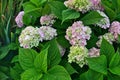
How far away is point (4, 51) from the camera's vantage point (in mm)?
1796

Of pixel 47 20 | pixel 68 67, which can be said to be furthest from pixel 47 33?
pixel 68 67

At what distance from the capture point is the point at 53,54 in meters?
1.45

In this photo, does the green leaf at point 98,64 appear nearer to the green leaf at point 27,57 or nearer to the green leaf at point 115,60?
the green leaf at point 115,60

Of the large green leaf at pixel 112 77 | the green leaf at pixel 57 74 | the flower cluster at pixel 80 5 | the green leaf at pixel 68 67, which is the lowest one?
the large green leaf at pixel 112 77

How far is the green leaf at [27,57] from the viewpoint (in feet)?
4.69

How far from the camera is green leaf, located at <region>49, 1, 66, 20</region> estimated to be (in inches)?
60.9

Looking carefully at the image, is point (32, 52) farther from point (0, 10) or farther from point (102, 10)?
point (0, 10)

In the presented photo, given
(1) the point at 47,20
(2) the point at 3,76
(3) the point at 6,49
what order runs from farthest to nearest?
1. (3) the point at 6,49
2. (2) the point at 3,76
3. (1) the point at 47,20

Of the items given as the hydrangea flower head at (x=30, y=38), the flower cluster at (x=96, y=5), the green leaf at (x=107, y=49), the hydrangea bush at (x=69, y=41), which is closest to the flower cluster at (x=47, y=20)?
the hydrangea bush at (x=69, y=41)

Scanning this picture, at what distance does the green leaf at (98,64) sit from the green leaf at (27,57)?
28cm

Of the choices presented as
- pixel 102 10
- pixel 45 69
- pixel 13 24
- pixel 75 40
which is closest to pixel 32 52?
pixel 45 69

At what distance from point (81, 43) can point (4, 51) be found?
0.57 meters

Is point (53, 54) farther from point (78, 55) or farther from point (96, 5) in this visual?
point (96, 5)

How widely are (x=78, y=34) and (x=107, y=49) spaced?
158 mm
